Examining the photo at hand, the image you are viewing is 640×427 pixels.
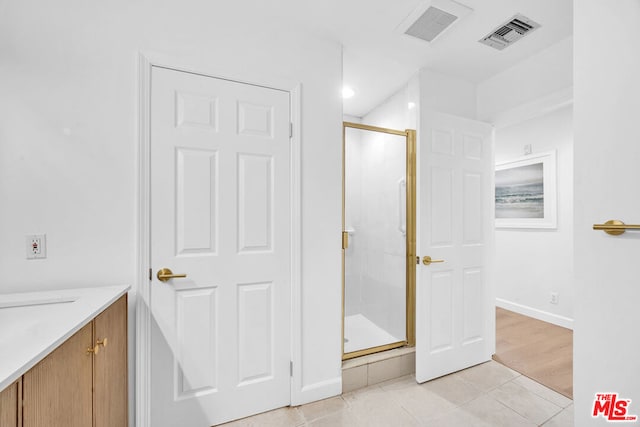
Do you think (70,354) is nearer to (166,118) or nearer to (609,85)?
(166,118)

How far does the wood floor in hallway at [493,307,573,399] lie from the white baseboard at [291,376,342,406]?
1494 millimetres

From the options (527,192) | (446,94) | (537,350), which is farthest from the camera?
(527,192)

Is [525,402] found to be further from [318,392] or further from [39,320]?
[39,320]

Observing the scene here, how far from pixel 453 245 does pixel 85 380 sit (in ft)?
7.48

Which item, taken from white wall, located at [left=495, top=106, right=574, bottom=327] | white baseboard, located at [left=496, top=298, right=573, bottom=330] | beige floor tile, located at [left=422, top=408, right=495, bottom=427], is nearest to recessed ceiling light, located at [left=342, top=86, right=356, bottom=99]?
white wall, located at [left=495, top=106, right=574, bottom=327]

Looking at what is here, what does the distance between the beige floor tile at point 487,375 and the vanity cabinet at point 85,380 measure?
2.23 metres

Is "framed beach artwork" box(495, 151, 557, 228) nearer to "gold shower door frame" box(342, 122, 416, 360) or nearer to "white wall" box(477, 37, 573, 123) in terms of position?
"white wall" box(477, 37, 573, 123)

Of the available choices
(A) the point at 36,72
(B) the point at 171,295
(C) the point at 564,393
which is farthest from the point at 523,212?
(A) the point at 36,72

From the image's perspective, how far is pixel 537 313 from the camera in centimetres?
326

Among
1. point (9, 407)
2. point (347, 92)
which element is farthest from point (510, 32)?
point (9, 407)

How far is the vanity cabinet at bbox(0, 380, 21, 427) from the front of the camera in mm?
597

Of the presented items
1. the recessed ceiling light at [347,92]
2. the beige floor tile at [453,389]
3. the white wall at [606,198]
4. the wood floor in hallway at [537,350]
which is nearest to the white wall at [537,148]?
the wood floor in hallway at [537,350]

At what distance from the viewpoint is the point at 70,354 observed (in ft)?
2.93

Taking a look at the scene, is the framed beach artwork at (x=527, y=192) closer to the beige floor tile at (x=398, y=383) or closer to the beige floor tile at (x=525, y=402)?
the beige floor tile at (x=525, y=402)
